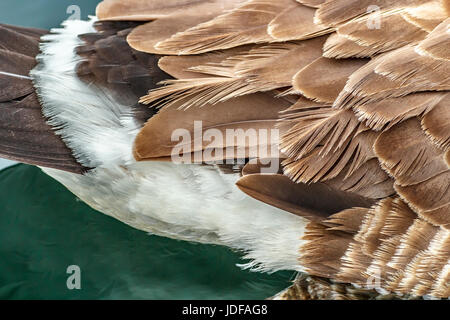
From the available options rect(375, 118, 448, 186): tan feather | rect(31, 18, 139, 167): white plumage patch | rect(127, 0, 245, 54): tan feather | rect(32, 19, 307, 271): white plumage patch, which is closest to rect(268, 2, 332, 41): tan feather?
rect(127, 0, 245, 54): tan feather

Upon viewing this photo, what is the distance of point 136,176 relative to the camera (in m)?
2.52

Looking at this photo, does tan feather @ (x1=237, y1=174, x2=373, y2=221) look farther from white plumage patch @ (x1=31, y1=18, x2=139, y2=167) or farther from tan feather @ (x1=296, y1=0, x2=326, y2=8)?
tan feather @ (x1=296, y1=0, x2=326, y2=8)

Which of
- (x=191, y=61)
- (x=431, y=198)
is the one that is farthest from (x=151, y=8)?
(x=431, y=198)

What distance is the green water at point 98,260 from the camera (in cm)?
310

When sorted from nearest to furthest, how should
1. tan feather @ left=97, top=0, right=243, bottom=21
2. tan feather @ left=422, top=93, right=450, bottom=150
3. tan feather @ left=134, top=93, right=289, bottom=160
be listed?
1. tan feather @ left=422, top=93, right=450, bottom=150
2. tan feather @ left=134, top=93, right=289, bottom=160
3. tan feather @ left=97, top=0, right=243, bottom=21

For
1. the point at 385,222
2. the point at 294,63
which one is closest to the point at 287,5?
the point at 294,63

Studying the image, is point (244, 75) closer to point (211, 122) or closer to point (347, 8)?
point (211, 122)

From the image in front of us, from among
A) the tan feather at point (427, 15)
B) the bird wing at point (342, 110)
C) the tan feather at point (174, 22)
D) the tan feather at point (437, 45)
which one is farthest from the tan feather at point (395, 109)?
the tan feather at point (174, 22)

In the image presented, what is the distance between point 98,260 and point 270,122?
1369 millimetres

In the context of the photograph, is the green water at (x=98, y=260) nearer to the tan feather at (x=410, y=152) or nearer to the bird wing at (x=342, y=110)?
the bird wing at (x=342, y=110)

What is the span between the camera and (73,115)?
2486 millimetres

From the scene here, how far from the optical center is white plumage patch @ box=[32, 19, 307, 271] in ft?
8.04
